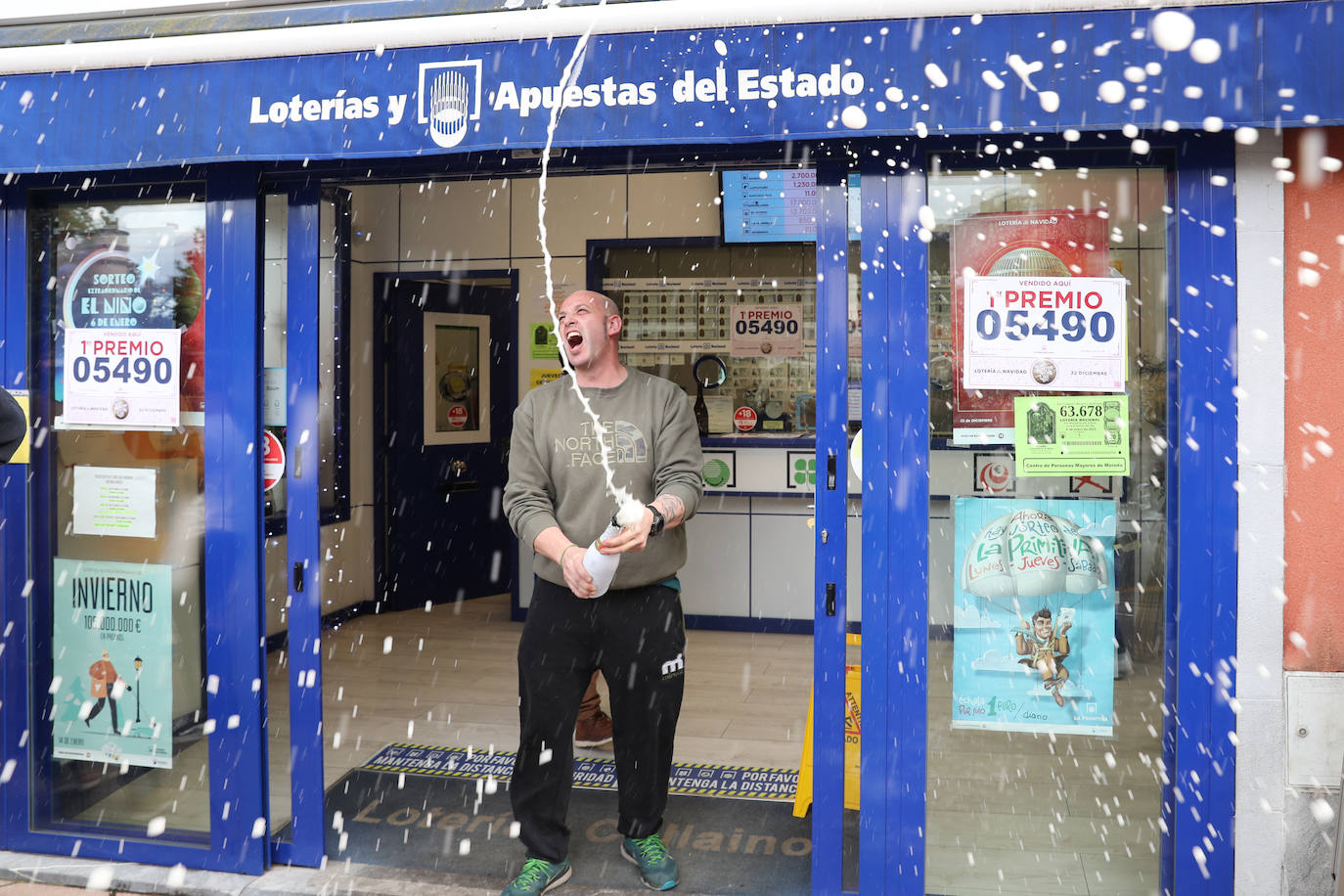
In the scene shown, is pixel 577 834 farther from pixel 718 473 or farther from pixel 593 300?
pixel 718 473

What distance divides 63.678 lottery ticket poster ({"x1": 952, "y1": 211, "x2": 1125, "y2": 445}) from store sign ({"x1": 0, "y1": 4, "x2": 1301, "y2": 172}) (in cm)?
34

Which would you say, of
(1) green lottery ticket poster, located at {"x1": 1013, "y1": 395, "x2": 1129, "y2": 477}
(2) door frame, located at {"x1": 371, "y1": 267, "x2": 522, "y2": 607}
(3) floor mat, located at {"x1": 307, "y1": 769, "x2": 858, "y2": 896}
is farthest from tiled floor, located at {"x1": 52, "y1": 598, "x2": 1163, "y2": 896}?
(2) door frame, located at {"x1": 371, "y1": 267, "x2": 522, "y2": 607}

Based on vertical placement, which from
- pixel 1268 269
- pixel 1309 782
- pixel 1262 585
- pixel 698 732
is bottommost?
pixel 698 732

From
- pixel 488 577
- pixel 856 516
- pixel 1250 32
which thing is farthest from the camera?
pixel 488 577

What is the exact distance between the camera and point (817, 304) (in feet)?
10.2

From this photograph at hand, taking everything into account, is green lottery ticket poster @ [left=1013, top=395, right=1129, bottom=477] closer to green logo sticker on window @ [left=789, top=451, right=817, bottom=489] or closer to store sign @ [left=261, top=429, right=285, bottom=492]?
store sign @ [left=261, top=429, right=285, bottom=492]

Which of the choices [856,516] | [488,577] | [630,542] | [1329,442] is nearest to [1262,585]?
[1329,442]

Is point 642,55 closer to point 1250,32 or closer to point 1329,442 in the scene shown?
point 1250,32

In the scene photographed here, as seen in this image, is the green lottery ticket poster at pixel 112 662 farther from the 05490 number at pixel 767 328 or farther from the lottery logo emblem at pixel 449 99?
the 05490 number at pixel 767 328

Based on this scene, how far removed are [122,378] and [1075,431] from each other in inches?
118

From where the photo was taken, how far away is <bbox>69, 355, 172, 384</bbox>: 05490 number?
3531mm

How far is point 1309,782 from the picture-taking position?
9.40 feet

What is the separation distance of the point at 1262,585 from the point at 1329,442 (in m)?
0.42

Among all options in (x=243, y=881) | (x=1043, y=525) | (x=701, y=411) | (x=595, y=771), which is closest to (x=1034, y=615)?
(x=1043, y=525)
